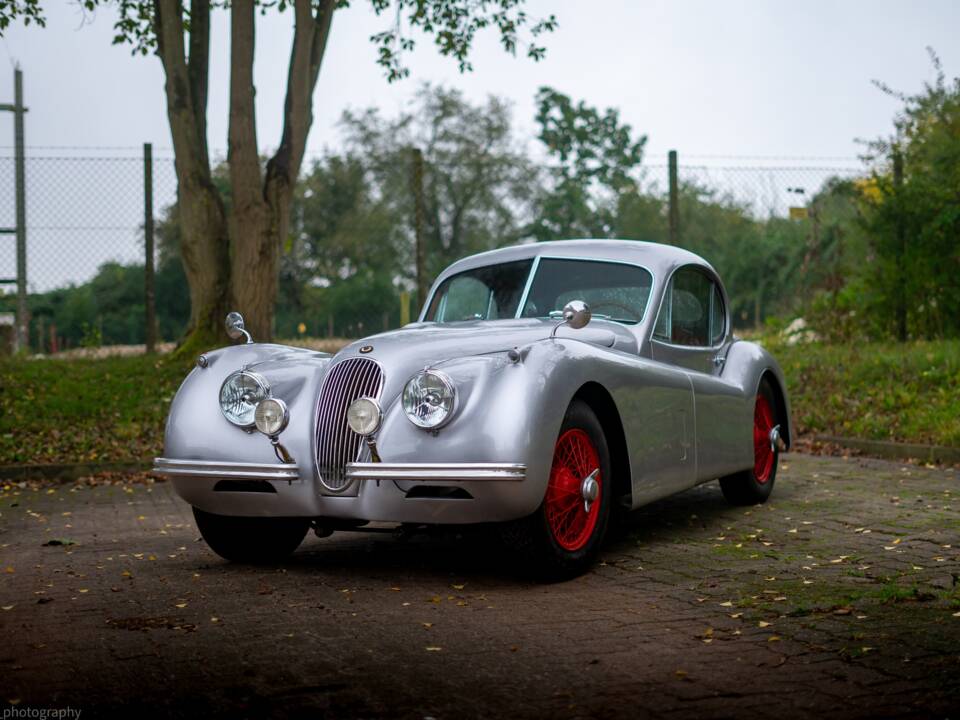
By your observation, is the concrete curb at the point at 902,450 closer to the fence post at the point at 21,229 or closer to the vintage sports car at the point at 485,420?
the vintage sports car at the point at 485,420

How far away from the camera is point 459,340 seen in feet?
18.5

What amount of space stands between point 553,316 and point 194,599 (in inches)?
95.2

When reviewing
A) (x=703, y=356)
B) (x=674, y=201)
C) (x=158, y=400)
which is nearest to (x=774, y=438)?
(x=703, y=356)

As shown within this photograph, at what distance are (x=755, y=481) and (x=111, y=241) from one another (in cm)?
850

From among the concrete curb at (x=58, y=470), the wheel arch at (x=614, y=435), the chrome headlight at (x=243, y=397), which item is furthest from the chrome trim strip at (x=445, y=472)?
the concrete curb at (x=58, y=470)

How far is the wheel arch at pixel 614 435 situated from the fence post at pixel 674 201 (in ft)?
28.4

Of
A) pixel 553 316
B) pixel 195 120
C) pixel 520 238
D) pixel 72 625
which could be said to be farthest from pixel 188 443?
pixel 520 238

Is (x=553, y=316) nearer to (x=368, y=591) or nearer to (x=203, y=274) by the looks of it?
(x=368, y=591)

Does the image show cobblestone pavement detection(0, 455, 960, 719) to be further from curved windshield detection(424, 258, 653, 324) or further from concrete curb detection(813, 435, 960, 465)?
concrete curb detection(813, 435, 960, 465)

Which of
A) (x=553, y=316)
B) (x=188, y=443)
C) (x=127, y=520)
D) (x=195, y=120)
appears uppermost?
(x=195, y=120)

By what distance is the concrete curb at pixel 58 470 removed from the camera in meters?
9.64

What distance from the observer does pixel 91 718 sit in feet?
10.6

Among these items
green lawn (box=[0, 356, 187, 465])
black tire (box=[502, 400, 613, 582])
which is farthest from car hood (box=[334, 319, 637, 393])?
green lawn (box=[0, 356, 187, 465])

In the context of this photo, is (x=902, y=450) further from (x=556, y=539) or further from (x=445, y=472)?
(x=445, y=472)
